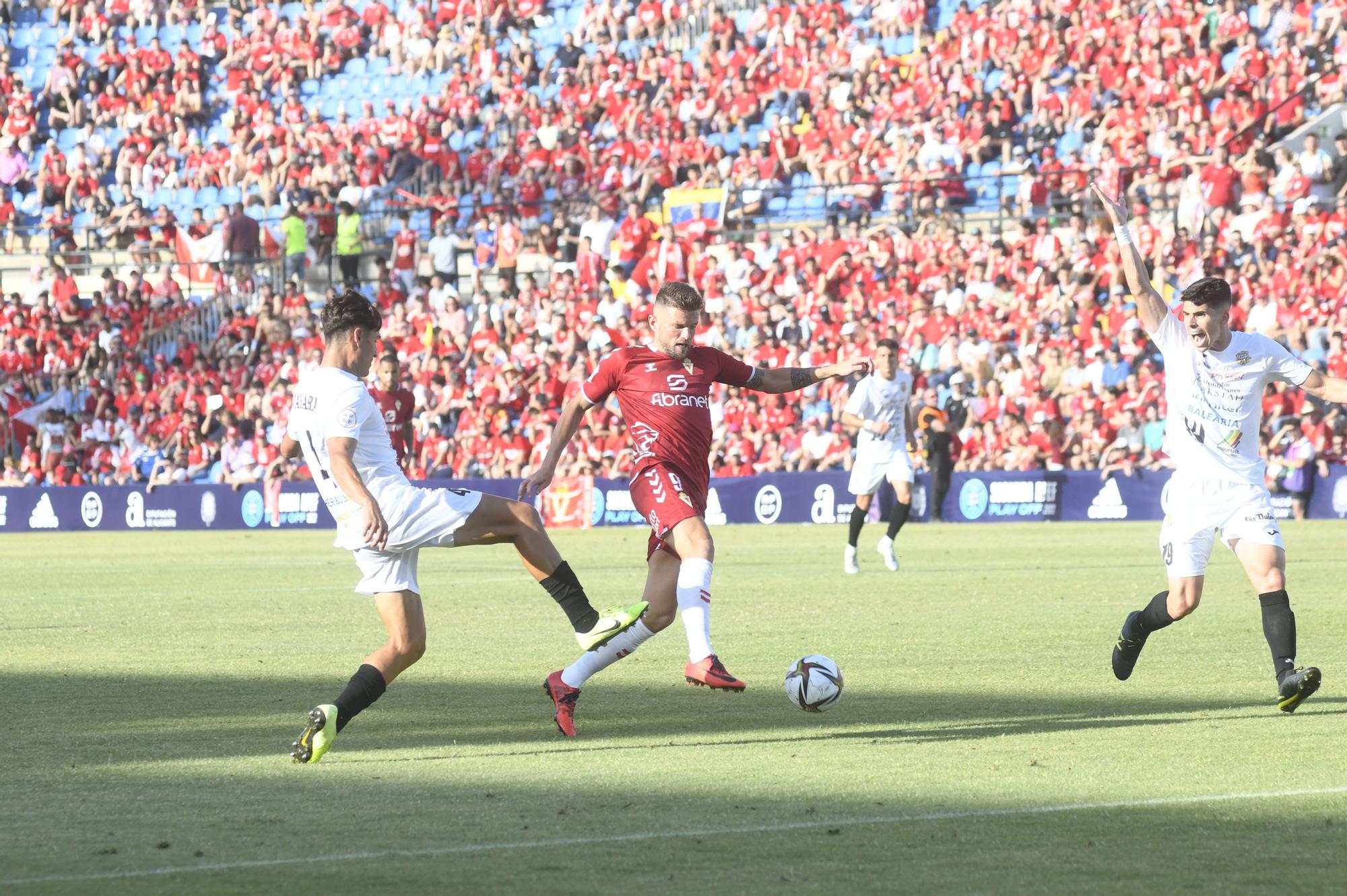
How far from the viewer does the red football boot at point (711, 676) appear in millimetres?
8758

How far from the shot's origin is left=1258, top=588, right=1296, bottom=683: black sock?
9.46 metres

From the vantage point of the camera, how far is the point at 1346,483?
2716cm

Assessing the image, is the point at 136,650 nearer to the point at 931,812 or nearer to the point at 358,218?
the point at 931,812

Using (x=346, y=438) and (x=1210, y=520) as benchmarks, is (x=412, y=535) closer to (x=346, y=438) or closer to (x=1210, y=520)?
(x=346, y=438)

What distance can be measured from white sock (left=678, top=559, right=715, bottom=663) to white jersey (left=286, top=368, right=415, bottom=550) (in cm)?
146

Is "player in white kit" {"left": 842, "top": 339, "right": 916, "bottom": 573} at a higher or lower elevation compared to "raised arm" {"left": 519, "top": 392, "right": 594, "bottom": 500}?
lower

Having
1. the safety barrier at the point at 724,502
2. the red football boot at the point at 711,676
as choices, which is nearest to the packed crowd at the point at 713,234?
the safety barrier at the point at 724,502

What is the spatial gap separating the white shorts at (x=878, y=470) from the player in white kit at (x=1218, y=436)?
1111 centimetres

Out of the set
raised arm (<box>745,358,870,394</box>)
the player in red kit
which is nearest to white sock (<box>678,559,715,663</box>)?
the player in red kit

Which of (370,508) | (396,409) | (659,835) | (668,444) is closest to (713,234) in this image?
(396,409)

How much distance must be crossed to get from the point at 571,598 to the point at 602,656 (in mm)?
345

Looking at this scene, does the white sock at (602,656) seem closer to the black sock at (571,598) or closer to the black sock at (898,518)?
the black sock at (571,598)

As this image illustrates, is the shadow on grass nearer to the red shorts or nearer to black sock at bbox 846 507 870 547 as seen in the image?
the red shorts

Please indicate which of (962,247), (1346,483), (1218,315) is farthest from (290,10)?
(1218,315)
